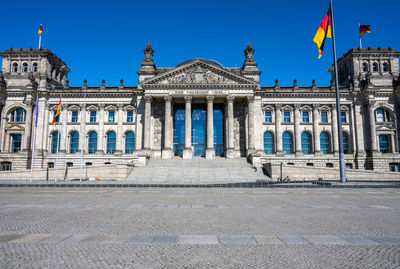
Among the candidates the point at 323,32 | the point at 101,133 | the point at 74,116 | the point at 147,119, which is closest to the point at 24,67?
the point at 74,116

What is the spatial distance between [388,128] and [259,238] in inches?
2236

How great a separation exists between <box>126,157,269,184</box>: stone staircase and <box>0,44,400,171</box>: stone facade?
6409mm

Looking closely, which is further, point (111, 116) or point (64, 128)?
point (111, 116)

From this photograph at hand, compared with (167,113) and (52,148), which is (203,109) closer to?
(167,113)

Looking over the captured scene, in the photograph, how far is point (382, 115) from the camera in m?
52.5

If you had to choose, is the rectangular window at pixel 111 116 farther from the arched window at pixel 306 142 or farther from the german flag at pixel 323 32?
the german flag at pixel 323 32

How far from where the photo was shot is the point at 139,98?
171 feet

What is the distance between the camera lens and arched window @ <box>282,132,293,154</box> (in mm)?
52875

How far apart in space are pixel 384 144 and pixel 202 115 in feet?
116

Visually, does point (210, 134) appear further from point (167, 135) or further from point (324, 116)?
point (324, 116)

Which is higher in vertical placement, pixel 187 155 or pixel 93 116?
pixel 93 116

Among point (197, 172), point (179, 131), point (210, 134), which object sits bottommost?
point (197, 172)

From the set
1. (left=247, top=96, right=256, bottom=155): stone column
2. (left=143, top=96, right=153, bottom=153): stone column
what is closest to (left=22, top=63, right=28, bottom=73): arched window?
(left=143, top=96, right=153, bottom=153): stone column

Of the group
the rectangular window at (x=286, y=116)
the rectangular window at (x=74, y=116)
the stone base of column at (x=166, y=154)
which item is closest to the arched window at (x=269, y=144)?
the rectangular window at (x=286, y=116)
